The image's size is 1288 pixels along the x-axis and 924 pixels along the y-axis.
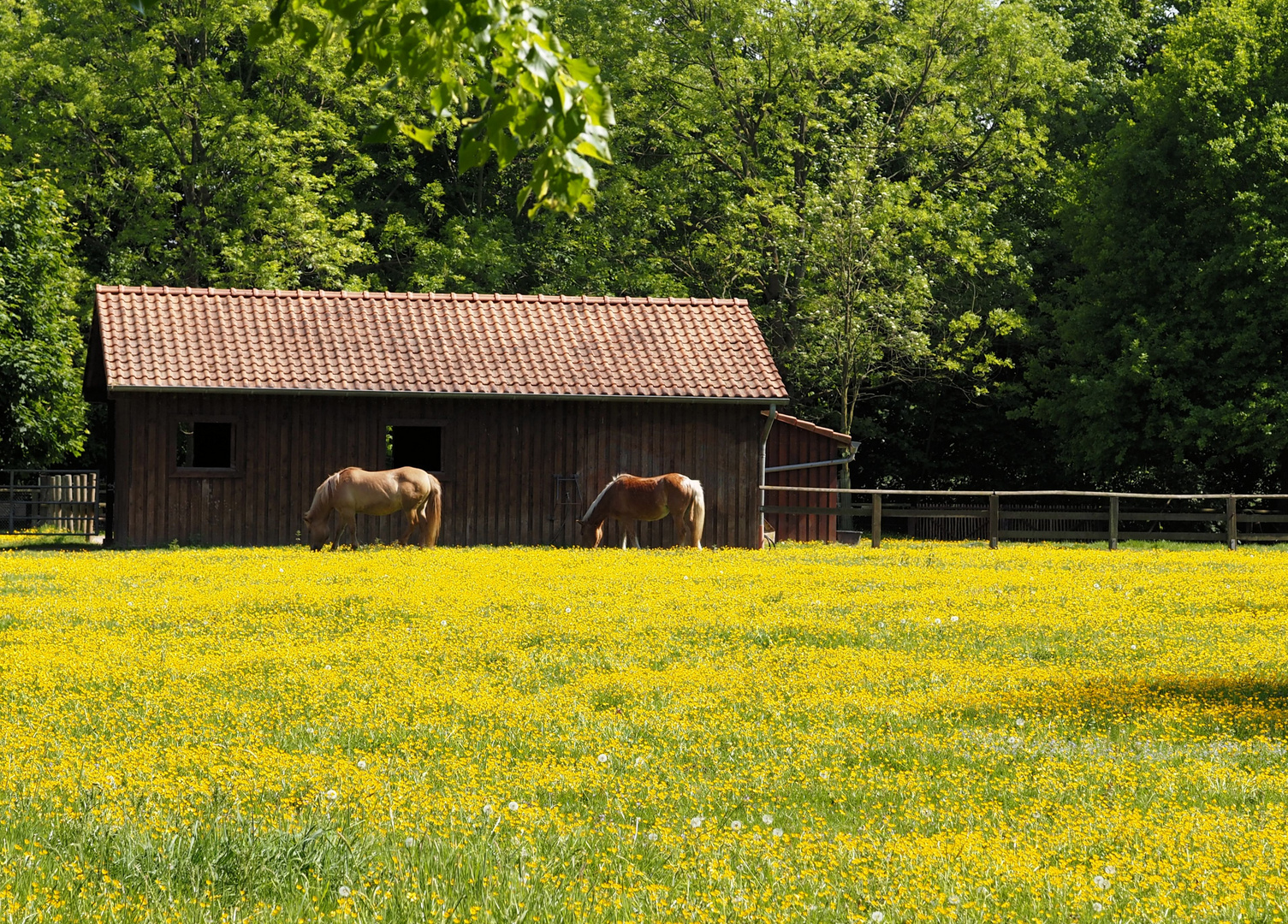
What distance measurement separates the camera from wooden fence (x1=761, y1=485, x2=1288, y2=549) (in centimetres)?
2834

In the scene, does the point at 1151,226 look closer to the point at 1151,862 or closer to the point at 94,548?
the point at 94,548

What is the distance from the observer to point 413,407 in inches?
1094

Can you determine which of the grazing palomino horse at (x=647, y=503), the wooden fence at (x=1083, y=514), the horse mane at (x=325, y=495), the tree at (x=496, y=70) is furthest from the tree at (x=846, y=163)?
the tree at (x=496, y=70)

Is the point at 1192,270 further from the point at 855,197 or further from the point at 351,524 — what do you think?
the point at 351,524

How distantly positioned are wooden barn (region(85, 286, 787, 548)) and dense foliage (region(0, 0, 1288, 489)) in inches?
375

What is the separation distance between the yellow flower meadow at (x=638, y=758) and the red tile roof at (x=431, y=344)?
11699 millimetres

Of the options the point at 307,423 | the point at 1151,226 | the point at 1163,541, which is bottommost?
the point at 1163,541

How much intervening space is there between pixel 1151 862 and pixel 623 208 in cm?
3723

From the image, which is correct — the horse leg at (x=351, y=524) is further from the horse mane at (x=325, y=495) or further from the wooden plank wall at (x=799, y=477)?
the wooden plank wall at (x=799, y=477)

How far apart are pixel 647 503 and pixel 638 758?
18.8 m

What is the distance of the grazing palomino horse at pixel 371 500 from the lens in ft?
81.4

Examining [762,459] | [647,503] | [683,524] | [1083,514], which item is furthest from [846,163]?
[647,503]

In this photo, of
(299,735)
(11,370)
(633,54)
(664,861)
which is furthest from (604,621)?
(633,54)

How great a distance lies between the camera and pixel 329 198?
4019 cm
